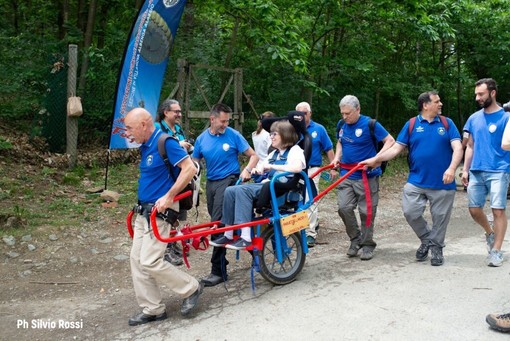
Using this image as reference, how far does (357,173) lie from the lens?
630 cm

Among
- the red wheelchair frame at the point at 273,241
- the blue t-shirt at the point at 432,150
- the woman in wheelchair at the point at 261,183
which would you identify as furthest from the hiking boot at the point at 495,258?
the woman in wheelchair at the point at 261,183

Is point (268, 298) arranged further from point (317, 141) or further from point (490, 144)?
point (490, 144)

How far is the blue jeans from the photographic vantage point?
570cm

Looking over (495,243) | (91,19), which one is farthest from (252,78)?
(495,243)

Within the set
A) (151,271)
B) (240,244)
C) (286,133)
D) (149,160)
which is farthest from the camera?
(286,133)

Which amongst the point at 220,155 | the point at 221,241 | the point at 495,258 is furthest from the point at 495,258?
the point at 220,155

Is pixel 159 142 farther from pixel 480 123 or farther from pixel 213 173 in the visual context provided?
pixel 480 123

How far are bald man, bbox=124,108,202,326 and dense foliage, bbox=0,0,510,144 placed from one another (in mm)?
5256

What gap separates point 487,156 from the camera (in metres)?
5.82

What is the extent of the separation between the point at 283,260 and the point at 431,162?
2111mm

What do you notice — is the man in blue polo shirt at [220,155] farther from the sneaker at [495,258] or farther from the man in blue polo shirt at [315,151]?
the sneaker at [495,258]

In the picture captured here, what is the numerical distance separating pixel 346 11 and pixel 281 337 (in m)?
10.8

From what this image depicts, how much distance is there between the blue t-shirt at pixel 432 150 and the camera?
234 inches

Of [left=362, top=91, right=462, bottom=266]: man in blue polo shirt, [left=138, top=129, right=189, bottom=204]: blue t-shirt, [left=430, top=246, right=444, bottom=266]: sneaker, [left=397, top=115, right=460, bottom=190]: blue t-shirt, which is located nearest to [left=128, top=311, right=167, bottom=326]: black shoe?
[left=138, top=129, right=189, bottom=204]: blue t-shirt
